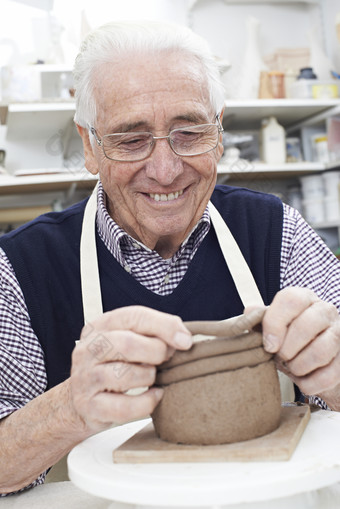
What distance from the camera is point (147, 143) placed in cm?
111

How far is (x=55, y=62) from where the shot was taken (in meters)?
2.67

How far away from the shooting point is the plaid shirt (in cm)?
105

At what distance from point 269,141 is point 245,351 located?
7.85 ft

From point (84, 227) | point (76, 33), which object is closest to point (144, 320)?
point (84, 227)

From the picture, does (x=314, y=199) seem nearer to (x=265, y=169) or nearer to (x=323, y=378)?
(x=265, y=169)

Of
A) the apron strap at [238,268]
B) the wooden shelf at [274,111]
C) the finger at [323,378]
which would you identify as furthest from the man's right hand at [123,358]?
the wooden shelf at [274,111]

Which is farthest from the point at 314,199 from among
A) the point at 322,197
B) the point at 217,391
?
the point at 217,391

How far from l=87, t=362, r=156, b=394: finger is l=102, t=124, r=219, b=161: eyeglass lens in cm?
52

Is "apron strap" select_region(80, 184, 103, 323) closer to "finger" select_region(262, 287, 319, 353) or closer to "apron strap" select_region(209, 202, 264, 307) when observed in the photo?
"apron strap" select_region(209, 202, 264, 307)

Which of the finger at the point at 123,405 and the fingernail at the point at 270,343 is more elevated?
the fingernail at the point at 270,343

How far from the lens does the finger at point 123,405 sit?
27.2 inches

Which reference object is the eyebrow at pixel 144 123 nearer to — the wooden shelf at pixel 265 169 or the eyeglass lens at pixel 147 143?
the eyeglass lens at pixel 147 143

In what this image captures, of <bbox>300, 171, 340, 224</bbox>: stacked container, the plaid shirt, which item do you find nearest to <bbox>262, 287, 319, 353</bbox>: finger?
the plaid shirt

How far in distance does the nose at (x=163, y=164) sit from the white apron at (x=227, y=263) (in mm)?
224
